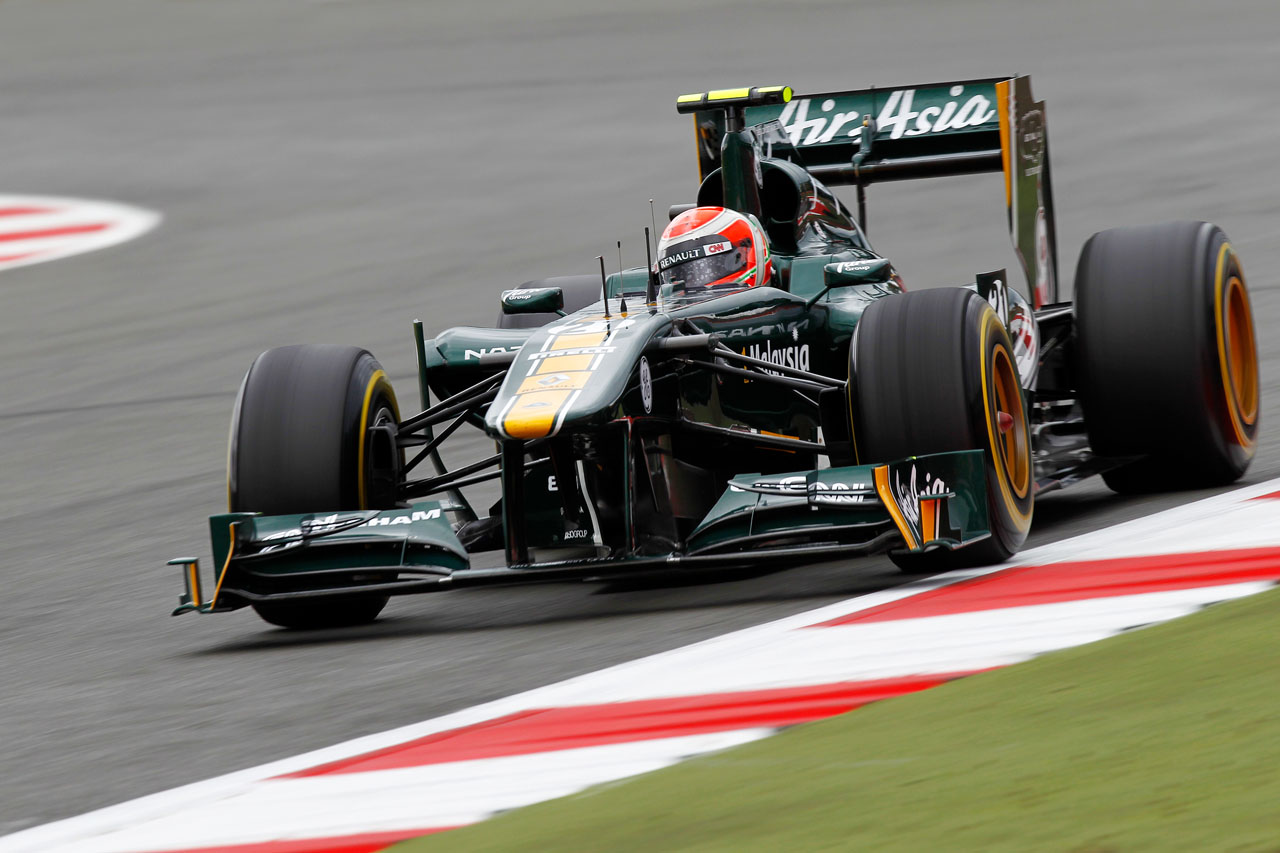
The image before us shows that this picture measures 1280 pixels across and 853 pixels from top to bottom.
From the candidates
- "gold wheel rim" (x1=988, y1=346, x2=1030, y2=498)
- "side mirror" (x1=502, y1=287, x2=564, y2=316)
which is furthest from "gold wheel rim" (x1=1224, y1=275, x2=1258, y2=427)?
"side mirror" (x1=502, y1=287, x2=564, y2=316)

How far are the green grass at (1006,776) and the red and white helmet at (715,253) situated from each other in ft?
10.9

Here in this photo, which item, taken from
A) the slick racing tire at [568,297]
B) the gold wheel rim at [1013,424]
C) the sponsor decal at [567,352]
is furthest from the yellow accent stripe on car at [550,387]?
the slick racing tire at [568,297]

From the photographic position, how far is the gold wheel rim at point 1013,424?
669 cm

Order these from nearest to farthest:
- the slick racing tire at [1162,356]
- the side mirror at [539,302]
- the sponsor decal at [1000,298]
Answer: the sponsor decal at [1000,298], the slick racing tire at [1162,356], the side mirror at [539,302]

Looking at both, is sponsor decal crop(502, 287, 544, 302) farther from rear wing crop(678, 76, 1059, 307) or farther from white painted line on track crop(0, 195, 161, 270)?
white painted line on track crop(0, 195, 161, 270)

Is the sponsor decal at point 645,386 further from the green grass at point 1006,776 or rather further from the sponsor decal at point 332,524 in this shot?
the green grass at point 1006,776

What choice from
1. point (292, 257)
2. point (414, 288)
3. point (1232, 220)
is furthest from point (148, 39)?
point (1232, 220)

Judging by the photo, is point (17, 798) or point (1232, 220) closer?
point (17, 798)

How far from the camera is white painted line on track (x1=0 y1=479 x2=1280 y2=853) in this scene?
419 cm

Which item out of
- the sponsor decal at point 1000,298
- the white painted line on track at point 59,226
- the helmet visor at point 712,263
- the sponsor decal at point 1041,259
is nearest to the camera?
the sponsor decal at point 1000,298

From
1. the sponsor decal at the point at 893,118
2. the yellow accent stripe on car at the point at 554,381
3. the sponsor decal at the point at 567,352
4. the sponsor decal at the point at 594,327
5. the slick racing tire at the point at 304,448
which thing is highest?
the sponsor decal at the point at 893,118

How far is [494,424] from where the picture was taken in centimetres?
642

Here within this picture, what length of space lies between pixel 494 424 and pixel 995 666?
222cm

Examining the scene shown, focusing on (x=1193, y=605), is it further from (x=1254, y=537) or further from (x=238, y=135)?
(x=238, y=135)
